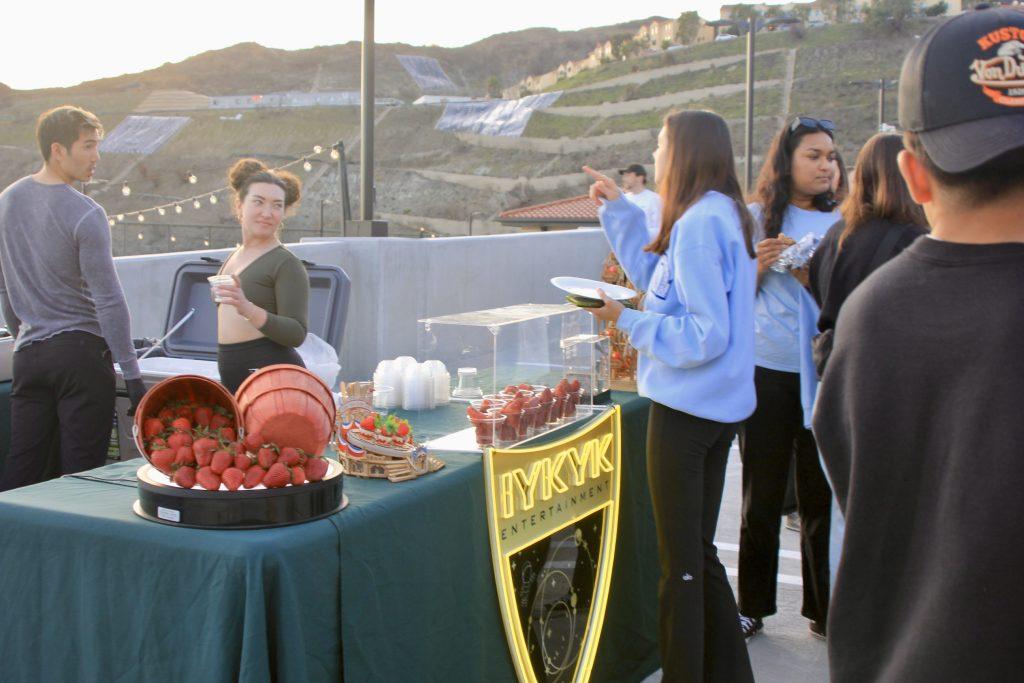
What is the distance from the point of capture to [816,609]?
4059 millimetres

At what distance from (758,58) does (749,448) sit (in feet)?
280

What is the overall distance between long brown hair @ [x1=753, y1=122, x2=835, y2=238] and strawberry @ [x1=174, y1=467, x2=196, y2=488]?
2.55m

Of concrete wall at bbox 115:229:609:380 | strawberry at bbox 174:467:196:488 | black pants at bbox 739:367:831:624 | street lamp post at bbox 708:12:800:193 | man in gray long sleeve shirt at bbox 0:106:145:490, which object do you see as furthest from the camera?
street lamp post at bbox 708:12:800:193

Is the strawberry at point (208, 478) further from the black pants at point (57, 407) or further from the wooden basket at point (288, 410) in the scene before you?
the black pants at point (57, 407)

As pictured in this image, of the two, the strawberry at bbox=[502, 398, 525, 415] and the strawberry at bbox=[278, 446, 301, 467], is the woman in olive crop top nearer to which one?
the strawberry at bbox=[502, 398, 525, 415]

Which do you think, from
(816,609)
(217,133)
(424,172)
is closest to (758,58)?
(424,172)

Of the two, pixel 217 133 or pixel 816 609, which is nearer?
pixel 816 609

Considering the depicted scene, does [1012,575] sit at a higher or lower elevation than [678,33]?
lower

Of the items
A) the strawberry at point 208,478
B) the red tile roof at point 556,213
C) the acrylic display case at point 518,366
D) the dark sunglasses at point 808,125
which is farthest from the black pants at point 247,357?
the red tile roof at point 556,213

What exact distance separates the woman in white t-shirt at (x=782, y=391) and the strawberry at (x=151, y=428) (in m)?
2.29

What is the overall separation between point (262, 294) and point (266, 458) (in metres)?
1.54

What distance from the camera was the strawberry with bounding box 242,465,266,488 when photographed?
2.20 m

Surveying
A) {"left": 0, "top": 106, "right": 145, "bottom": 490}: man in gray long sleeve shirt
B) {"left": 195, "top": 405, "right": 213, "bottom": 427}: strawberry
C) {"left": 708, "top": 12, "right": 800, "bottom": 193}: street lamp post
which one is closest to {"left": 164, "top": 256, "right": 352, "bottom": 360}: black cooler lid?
{"left": 0, "top": 106, "right": 145, "bottom": 490}: man in gray long sleeve shirt

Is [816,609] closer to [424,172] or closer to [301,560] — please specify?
[301,560]
